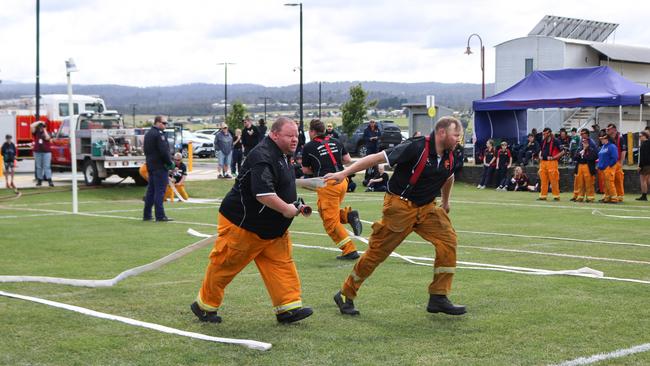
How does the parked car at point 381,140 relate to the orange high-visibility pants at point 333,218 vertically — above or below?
above

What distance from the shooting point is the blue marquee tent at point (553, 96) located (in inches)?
1201

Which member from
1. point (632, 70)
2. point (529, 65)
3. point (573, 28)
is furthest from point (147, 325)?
point (573, 28)

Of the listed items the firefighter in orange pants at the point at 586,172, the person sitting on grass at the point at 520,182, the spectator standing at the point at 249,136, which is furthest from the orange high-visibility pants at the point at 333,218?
the person sitting on grass at the point at 520,182

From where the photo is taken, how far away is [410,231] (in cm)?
812

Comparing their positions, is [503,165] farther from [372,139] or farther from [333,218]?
[333,218]

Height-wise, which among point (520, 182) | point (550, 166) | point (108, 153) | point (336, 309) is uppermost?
point (108, 153)

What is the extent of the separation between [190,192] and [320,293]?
18.7m

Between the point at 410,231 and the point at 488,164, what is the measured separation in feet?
76.5

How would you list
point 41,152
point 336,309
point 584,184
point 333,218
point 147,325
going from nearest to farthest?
point 147,325 < point 336,309 < point 333,218 < point 584,184 < point 41,152

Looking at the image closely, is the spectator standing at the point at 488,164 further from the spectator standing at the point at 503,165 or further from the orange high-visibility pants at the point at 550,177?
the orange high-visibility pants at the point at 550,177

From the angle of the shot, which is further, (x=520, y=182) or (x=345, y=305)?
(x=520, y=182)

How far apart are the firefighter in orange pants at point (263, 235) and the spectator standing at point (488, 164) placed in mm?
23699

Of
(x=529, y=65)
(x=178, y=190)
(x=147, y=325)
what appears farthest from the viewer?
(x=529, y=65)

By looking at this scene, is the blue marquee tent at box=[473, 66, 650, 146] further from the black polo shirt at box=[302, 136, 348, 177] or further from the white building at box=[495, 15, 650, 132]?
the black polo shirt at box=[302, 136, 348, 177]
